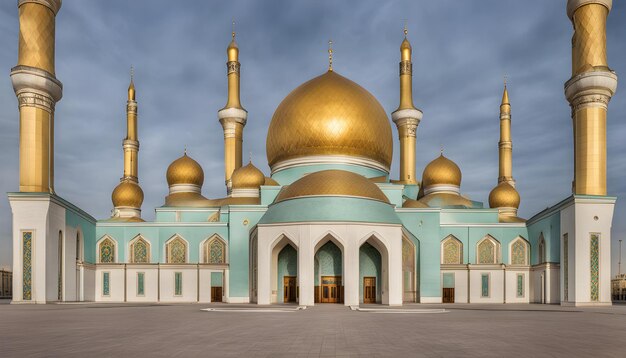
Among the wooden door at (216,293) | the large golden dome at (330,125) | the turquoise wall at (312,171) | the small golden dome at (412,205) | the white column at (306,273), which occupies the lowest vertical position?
the wooden door at (216,293)

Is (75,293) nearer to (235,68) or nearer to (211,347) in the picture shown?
(235,68)

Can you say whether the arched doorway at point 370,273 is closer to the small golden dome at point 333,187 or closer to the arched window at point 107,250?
the small golden dome at point 333,187

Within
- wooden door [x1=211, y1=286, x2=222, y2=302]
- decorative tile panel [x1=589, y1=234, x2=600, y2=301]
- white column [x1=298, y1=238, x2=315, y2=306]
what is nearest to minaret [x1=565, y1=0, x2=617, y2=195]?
decorative tile panel [x1=589, y1=234, x2=600, y2=301]

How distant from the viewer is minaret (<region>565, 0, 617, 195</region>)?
30703 millimetres

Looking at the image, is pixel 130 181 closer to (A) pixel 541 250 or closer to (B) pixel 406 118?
(B) pixel 406 118

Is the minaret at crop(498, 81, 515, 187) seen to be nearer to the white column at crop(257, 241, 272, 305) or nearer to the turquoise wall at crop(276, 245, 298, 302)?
the turquoise wall at crop(276, 245, 298, 302)

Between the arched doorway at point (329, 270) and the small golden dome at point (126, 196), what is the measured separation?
53.8 ft

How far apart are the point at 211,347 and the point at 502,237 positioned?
31.7m

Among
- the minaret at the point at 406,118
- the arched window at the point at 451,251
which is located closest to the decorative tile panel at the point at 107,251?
the minaret at the point at 406,118

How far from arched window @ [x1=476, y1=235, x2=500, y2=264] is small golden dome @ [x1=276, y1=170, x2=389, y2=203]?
947cm

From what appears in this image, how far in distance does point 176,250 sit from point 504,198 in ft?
71.8

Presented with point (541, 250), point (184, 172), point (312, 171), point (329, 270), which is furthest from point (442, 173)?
point (184, 172)

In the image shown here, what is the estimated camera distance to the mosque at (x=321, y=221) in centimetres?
2938

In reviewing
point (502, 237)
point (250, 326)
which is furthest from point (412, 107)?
point (250, 326)
